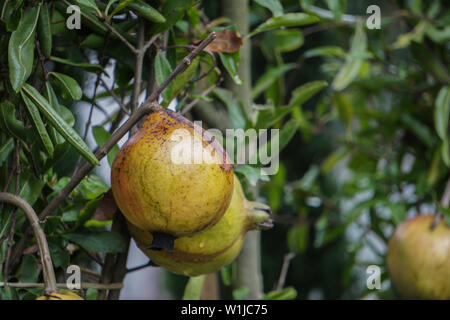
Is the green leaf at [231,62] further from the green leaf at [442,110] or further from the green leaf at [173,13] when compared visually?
the green leaf at [442,110]

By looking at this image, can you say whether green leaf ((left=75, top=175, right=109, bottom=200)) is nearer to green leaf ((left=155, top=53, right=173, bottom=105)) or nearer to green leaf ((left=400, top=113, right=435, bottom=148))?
green leaf ((left=155, top=53, right=173, bottom=105))

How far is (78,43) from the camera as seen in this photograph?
55cm

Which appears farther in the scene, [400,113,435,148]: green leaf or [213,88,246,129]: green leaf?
[400,113,435,148]: green leaf

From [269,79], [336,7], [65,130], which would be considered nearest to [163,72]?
[65,130]

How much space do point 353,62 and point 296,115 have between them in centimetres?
20

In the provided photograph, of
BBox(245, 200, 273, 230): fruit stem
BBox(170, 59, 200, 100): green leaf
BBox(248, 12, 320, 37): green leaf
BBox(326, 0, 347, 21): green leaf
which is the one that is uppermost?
BBox(326, 0, 347, 21): green leaf

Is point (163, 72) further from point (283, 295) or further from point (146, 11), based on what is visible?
point (283, 295)

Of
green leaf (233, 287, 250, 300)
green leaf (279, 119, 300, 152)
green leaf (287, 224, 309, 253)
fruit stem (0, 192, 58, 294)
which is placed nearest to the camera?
fruit stem (0, 192, 58, 294)

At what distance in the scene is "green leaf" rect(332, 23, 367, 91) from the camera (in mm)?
1026

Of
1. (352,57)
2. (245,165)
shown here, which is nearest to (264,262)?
(352,57)

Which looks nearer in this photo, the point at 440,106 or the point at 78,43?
the point at 78,43

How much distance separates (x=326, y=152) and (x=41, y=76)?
3.63 ft

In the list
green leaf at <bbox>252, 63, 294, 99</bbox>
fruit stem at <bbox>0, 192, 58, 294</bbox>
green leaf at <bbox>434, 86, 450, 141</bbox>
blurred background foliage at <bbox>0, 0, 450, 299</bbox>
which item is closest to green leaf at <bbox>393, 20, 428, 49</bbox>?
blurred background foliage at <bbox>0, 0, 450, 299</bbox>
